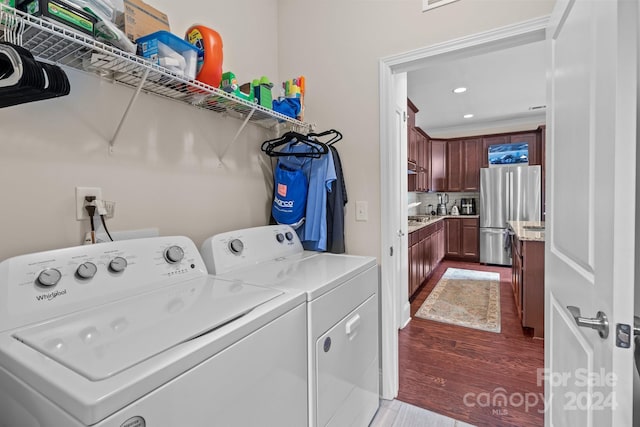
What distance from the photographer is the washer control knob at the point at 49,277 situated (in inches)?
33.5

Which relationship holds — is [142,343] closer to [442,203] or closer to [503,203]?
[503,203]

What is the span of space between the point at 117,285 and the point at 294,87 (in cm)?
139

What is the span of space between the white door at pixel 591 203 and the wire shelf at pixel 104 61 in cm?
125

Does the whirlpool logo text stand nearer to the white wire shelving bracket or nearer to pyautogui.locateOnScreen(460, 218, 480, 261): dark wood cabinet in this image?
the white wire shelving bracket

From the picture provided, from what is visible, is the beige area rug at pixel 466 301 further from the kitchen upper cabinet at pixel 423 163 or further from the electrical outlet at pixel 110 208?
the electrical outlet at pixel 110 208

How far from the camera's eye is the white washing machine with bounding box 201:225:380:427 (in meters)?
1.13

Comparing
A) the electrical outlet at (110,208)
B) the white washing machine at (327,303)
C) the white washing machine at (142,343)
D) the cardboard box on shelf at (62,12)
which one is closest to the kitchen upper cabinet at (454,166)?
the white washing machine at (327,303)

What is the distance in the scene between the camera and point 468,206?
5766mm

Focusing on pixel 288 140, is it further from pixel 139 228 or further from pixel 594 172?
pixel 594 172

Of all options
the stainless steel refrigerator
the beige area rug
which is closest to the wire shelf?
the beige area rug

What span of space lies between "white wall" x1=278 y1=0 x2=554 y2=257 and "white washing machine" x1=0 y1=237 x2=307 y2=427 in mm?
993

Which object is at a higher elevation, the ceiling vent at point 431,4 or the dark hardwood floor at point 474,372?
the ceiling vent at point 431,4

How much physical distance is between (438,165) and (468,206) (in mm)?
954

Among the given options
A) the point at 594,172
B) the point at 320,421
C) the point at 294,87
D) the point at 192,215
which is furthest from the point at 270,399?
the point at 294,87
